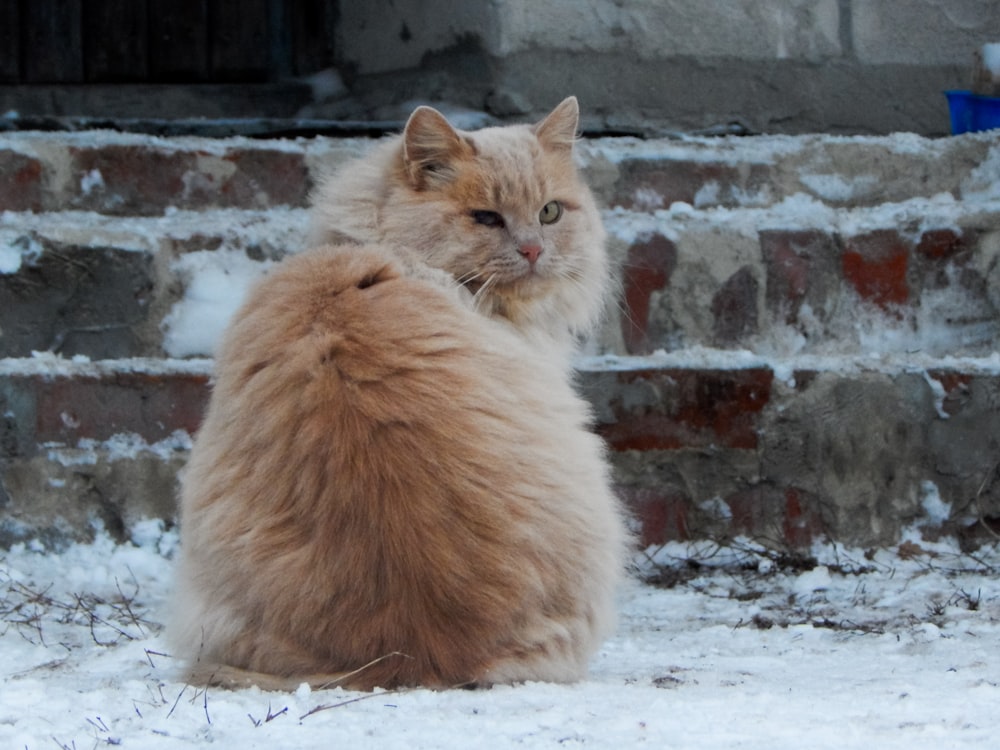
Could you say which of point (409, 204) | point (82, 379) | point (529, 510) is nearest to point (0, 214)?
point (82, 379)

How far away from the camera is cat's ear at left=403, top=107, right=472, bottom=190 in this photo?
3.02m

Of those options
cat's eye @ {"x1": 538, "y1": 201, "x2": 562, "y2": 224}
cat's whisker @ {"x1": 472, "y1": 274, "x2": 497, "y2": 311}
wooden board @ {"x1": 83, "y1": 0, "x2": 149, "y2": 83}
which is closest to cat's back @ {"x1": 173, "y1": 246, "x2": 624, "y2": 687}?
cat's whisker @ {"x1": 472, "y1": 274, "x2": 497, "y2": 311}

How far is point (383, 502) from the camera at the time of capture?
92.0 inches

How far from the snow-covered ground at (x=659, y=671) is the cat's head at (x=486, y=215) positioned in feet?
2.91

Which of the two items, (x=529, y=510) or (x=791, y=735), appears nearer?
(x=791, y=735)

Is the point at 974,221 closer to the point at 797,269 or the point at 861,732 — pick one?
the point at 797,269

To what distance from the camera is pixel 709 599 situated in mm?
3621

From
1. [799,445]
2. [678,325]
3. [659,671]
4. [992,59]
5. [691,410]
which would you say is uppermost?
[992,59]

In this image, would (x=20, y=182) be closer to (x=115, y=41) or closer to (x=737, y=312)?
(x=115, y=41)

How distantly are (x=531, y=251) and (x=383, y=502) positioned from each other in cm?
92

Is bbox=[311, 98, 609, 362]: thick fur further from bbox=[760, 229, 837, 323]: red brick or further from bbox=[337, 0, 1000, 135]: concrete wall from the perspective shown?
bbox=[337, 0, 1000, 135]: concrete wall

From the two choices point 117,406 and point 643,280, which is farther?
point 643,280

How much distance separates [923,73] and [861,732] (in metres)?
3.98

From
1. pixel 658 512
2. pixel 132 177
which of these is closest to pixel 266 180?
pixel 132 177
